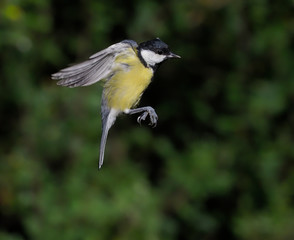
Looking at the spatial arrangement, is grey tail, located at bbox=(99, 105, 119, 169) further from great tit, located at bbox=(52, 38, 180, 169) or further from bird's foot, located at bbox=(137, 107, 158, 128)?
bird's foot, located at bbox=(137, 107, 158, 128)

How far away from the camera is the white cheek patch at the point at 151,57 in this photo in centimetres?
227

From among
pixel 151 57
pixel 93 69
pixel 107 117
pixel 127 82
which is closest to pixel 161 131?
pixel 107 117

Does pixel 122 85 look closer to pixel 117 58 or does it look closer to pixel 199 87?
pixel 117 58

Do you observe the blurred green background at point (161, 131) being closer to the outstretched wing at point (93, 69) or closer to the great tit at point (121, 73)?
the great tit at point (121, 73)

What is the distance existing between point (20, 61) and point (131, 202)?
1.65 m

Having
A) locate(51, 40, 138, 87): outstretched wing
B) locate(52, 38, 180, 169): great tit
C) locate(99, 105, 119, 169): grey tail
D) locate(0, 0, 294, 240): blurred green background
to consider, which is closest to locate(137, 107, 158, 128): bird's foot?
locate(52, 38, 180, 169): great tit

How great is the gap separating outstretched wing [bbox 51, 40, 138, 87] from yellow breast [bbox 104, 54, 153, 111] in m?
0.11

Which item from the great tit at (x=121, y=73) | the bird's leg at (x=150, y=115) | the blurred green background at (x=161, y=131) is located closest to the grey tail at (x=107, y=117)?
the great tit at (x=121, y=73)

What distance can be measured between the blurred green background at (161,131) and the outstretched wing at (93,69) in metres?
2.84

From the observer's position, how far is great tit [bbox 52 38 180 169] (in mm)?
2133

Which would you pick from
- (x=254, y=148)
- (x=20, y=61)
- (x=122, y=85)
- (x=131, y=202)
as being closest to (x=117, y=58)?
(x=122, y=85)

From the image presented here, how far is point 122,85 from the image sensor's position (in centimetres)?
245

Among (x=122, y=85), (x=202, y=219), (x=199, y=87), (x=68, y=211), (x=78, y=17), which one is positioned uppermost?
(x=122, y=85)

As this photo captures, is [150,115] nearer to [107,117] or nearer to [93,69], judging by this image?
[93,69]
